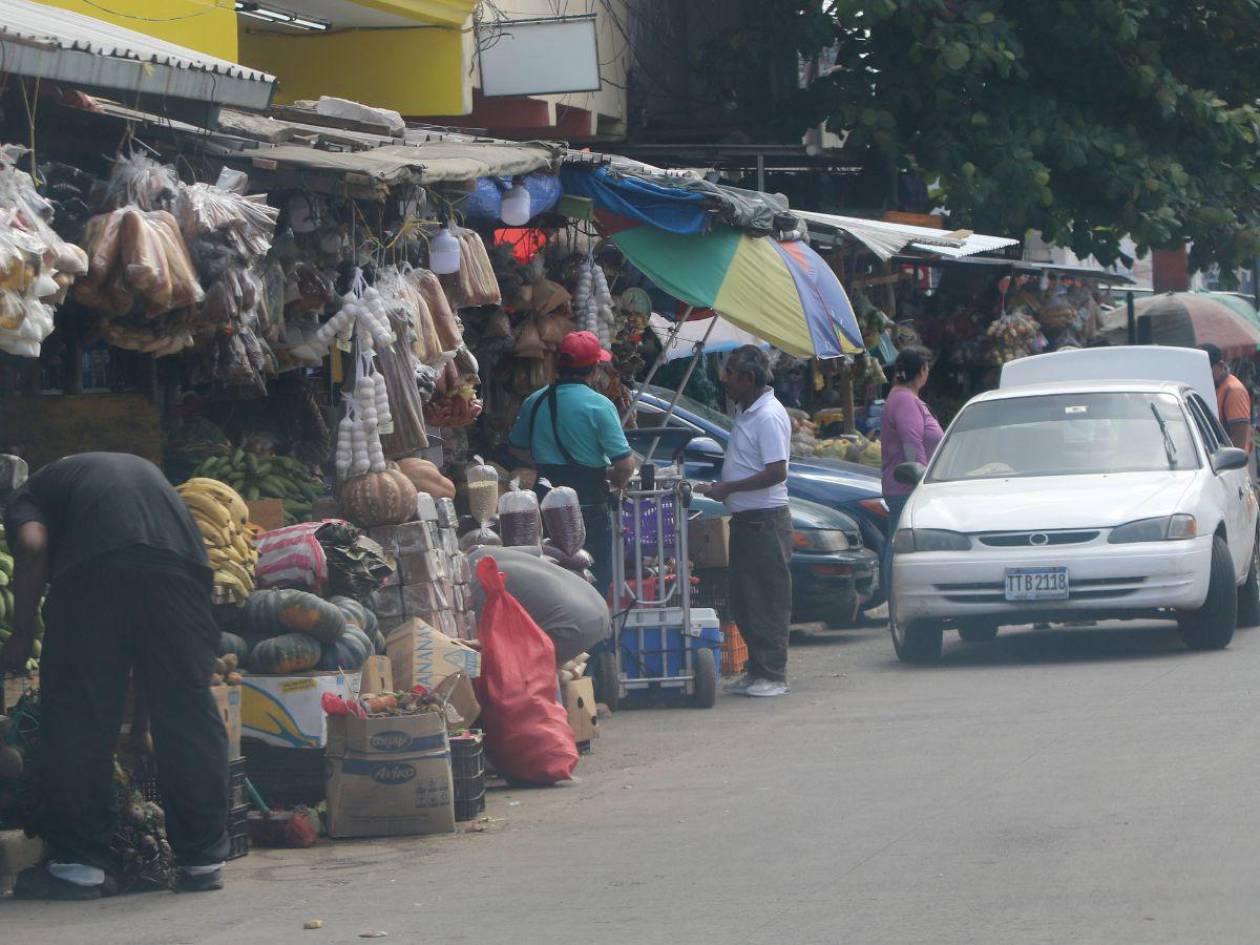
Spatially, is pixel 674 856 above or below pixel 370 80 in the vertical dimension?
below

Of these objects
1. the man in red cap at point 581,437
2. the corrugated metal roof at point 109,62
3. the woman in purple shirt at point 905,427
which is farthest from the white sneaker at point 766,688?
the corrugated metal roof at point 109,62

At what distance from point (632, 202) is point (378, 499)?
9.78ft

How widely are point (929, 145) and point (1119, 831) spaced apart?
15231mm

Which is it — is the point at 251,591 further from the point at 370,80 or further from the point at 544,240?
the point at 370,80

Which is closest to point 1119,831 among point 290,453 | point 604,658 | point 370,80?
point 604,658

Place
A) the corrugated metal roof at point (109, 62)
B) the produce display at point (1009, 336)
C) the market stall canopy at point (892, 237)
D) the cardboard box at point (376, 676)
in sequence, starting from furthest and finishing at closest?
1. the produce display at point (1009, 336)
2. the market stall canopy at point (892, 237)
3. the cardboard box at point (376, 676)
4. the corrugated metal roof at point (109, 62)

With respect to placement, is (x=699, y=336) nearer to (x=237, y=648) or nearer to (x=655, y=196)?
(x=655, y=196)

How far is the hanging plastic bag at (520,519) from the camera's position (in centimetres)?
1041

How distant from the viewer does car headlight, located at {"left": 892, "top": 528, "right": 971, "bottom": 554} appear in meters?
11.9

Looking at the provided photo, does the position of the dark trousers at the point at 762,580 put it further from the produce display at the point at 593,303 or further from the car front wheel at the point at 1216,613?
the car front wheel at the point at 1216,613

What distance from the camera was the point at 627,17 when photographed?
2058 cm

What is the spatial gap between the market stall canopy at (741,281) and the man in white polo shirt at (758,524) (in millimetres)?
317

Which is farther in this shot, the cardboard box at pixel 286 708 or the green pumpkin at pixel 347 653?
the green pumpkin at pixel 347 653

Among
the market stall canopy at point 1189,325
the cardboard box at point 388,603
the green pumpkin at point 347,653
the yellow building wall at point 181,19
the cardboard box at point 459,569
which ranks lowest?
the green pumpkin at point 347,653
